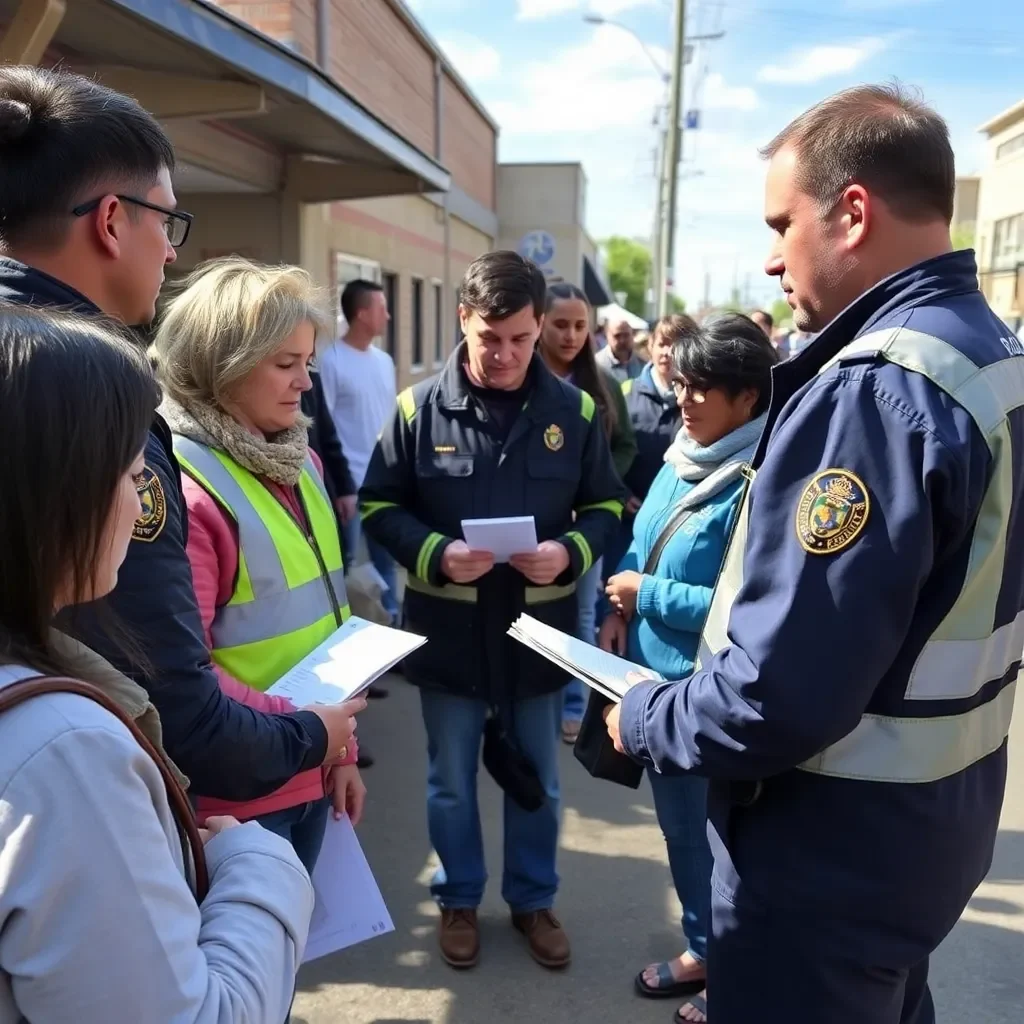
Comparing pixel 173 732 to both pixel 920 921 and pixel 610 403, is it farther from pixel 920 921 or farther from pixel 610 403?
pixel 610 403

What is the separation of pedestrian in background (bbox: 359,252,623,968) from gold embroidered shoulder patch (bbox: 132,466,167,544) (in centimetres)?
131

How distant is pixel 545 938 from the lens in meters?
2.86

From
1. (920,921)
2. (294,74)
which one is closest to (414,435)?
(920,921)

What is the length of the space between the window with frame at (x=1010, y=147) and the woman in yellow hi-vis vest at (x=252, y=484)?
36.1 meters

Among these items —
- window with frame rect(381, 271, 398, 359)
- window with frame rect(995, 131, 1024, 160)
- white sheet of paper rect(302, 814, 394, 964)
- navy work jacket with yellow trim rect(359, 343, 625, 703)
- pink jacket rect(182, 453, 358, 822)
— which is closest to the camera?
pink jacket rect(182, 453, 358, 822)

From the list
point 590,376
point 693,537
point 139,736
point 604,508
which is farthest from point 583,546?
point 139,736

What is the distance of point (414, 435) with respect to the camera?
2.81 meters

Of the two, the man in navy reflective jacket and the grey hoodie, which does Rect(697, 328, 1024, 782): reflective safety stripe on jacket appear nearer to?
the man in navy reflective jacket

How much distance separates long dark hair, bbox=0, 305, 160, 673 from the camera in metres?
0.86

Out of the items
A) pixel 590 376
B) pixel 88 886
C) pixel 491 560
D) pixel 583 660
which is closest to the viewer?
pixel 88 886

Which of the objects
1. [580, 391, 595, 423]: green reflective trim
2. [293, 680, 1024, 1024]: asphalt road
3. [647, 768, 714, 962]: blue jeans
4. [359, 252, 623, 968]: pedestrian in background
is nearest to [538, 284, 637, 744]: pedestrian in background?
[293, 680, 1024, 1024]: asphalt road

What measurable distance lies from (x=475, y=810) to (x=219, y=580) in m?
1.43

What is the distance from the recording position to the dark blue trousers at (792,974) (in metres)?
1.51

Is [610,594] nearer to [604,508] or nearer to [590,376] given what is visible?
[604,508]
